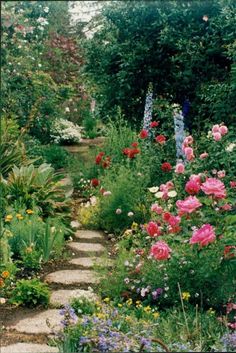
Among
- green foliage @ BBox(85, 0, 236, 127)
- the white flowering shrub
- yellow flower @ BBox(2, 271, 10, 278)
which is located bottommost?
yellow flower @ BBox(2, 271, 10, 278)

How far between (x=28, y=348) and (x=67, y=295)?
977 millimetres

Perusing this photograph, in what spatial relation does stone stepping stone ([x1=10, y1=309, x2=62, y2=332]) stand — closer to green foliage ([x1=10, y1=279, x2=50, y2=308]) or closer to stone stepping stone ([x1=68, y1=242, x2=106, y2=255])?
green foliage ([x1=10, y1=279, x2=50, y2=308])

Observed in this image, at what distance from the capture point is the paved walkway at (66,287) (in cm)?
403

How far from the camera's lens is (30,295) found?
471cm

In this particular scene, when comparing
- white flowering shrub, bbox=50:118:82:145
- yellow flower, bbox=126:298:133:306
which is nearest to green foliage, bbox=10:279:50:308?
yellow flower, bbox=126:298:133:306

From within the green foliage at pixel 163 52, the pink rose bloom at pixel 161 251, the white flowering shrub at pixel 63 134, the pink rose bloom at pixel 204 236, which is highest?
the green foliage at pixel 163 52

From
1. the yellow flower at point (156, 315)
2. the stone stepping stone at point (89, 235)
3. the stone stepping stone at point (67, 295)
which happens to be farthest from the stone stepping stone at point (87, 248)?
the yellow flower at point (156, 315)

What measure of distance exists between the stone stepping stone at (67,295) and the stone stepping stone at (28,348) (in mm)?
532

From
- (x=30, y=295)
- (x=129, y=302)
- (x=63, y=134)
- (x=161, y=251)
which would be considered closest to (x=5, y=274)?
(x=30, y=295)

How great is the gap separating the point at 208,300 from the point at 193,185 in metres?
0.72

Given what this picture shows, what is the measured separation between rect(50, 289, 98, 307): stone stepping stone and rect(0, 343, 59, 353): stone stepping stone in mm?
532

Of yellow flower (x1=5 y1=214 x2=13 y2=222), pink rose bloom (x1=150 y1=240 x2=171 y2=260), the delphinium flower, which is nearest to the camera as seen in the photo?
pink rose bloom (x1=150 y1=240 x2=171 y2=260)

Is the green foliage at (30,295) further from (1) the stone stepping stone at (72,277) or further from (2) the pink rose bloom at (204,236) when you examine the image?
(2) the pink rose bloom at (204,236)

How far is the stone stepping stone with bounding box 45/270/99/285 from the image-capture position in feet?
17.0
